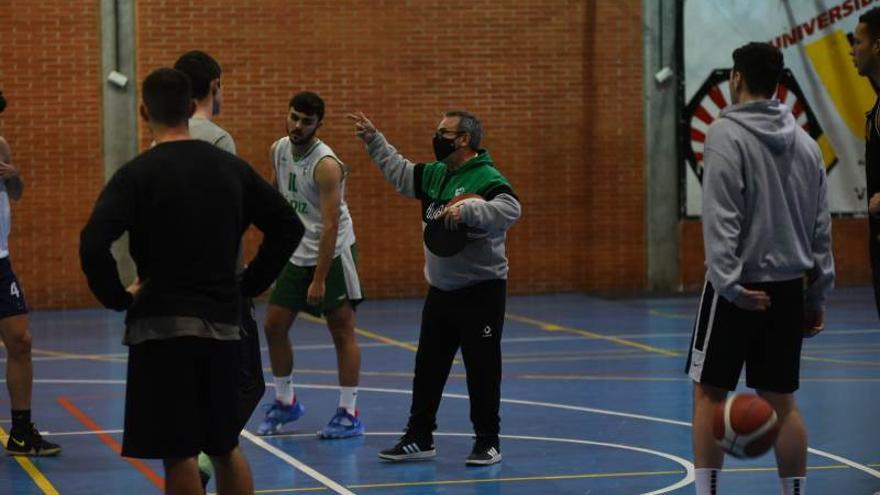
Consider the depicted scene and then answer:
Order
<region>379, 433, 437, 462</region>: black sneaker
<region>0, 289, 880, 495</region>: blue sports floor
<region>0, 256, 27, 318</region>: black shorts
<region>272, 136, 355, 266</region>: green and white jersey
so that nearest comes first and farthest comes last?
<region>0, 289, 880, 495</region>: blue sports floor, <region>379, 433, 437, 462</region>: black sneaker, <region>0, 256, 27, 318</region>: black shorts, <region>272, 136, 355, 266</region>: green and white jersey

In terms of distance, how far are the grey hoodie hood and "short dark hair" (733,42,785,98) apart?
62 mm

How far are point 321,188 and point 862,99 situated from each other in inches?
466

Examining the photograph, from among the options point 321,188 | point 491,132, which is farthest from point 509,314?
point 321,188

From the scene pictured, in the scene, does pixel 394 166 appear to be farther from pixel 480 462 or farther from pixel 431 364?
pixel 480 462

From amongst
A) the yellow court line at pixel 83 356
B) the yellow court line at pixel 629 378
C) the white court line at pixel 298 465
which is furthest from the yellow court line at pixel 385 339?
the white court line at pixel 298 465

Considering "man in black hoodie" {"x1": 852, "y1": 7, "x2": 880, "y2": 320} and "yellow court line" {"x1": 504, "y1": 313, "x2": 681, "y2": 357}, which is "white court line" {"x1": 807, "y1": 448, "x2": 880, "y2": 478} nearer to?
"man in black hoodie" {"x1": 852, "y1": 7, "x2": 880, "y2": 320}

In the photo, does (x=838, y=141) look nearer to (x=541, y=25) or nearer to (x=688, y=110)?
(x=688, y=110)

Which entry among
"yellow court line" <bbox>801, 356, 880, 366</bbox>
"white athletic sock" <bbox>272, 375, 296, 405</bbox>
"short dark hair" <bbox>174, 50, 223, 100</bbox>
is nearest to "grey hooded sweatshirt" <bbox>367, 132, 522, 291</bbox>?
"white athletic sock" <bbox>272, 375, 296, 405</bbox>

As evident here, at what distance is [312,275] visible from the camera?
8.93 metres

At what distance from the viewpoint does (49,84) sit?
17375 mm

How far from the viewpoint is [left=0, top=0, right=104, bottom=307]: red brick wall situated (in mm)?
17266

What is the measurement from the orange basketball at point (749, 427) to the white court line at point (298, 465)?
2237mm

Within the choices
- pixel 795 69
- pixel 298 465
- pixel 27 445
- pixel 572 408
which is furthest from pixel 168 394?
pixel 795 69

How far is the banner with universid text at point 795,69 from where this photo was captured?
1867cm
